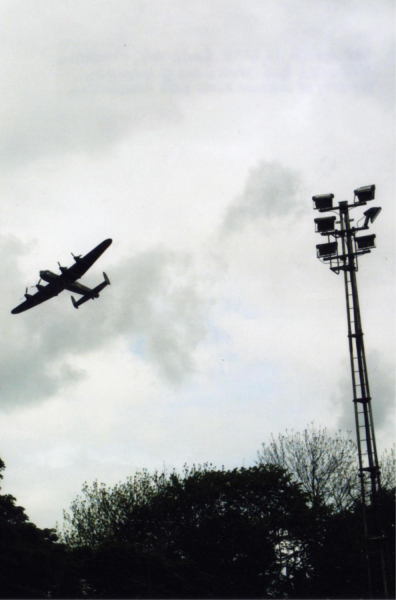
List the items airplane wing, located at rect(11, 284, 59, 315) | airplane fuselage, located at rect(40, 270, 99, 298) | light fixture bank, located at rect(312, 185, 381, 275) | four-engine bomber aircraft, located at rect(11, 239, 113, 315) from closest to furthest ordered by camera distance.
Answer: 1. light fixture bank, located at rect(312, 185, 381, 275)
2. airplane fuselage, located at rect(40, 270, 99, 298)
3. four-engine bomber aircraft, located at rect(11, 239, 113, 315)
4. airplane wing, located at rect(11, 284, 59, 315)

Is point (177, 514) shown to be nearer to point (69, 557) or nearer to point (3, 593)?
point (69, 557)

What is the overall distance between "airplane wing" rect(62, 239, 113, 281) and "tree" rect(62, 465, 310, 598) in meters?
16.4

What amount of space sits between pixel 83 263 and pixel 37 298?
4178mm

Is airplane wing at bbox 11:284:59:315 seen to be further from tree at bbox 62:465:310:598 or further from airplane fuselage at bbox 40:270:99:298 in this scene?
tree at bbox 62:465:310:598

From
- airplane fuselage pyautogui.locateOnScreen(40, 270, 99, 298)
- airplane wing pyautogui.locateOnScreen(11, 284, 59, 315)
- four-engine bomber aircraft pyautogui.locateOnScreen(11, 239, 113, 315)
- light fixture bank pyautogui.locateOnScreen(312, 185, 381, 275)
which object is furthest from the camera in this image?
airplane wing pyautogui.locateOnScreen(11, 284, 59, 315)

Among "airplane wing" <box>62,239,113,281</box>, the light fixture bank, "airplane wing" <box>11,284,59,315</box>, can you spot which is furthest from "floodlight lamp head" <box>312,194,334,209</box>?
"airplane wing" <box>11,284,59,315</box>

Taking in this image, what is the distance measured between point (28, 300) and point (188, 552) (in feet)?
64.5

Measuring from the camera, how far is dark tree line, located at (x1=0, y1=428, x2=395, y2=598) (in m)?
38.1

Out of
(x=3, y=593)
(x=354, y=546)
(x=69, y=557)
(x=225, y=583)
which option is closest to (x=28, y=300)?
(x=69, y=557)

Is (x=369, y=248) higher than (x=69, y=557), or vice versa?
(x=369, y=248)

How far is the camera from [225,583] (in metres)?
40.7

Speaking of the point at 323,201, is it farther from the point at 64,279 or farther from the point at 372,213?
the point at 64,279

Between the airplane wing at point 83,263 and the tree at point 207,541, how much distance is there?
53.8ft

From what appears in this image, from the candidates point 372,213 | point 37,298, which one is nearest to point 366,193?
point 372,213
